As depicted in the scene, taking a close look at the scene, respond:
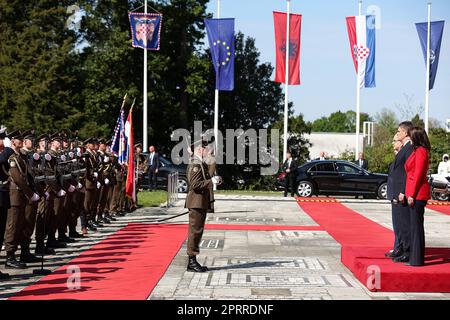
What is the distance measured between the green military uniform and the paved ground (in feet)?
2.13

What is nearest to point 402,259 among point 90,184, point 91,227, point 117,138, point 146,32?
point 90,184

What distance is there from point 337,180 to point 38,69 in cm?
2582

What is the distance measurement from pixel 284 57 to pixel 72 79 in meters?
17.2

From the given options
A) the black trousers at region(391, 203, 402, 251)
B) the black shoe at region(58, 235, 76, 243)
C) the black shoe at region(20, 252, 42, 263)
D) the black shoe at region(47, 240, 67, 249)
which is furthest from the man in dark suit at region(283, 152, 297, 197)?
the black shoe at region(20, 252, 42, 263)

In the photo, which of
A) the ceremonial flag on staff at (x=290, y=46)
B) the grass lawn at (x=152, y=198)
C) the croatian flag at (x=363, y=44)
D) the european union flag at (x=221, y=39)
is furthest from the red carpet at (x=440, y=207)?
the european union flag at (x=221, y=39)

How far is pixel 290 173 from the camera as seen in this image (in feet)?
97.5

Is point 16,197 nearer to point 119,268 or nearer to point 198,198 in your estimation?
point 119,268

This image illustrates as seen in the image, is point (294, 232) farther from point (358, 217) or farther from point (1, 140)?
point (1, 140)

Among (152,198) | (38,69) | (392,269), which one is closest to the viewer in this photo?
(392,269)

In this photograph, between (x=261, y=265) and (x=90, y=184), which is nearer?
(x=261, y=265)

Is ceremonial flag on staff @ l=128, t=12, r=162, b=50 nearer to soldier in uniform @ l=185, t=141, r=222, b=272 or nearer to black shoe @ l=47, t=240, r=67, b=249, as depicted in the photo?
black shoe @ l=47, t=240, r=67, b=249

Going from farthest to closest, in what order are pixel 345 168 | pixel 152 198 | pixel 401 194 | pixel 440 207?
pixel 345 168
pixel 152 198
pixel 440 207
pixel 401 194

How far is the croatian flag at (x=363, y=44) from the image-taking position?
3681 cm

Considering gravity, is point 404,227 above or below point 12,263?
above
